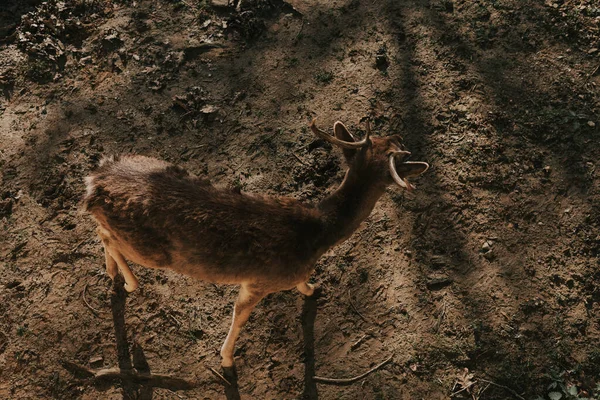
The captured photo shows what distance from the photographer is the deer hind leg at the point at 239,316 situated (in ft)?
16.1

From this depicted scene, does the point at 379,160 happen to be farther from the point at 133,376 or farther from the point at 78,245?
the point at 78,245

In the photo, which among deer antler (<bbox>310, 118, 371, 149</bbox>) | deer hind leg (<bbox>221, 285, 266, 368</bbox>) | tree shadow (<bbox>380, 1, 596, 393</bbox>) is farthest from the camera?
tree shadow (<bbox>380, 1, 596, 393</bbox>)

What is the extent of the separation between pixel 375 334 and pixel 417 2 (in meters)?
4.61

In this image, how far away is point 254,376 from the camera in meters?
5.32

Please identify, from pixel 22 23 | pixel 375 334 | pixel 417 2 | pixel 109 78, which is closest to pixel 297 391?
pixel 375 334

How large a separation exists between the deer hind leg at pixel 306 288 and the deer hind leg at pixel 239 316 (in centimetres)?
65

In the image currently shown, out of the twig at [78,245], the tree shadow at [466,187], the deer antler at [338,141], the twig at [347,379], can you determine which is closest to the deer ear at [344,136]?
the deer antler at [338,141]

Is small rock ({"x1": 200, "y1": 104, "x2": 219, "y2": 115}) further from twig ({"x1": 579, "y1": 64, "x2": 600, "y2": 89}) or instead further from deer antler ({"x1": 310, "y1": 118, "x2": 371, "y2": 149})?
twig ({"x1": 579, "y1": 64, "x2": 600, "y2": 89})

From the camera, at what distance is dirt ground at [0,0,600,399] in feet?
17.3

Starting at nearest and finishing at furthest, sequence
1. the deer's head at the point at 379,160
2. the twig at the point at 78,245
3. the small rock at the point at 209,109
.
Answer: the deer's head at the point at 379,160 < the twig at the point at 78,245 < the small rock at the point at 209,109

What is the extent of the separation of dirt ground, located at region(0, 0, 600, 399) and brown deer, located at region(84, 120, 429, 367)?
99 centimetres

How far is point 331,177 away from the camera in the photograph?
20.9 ft

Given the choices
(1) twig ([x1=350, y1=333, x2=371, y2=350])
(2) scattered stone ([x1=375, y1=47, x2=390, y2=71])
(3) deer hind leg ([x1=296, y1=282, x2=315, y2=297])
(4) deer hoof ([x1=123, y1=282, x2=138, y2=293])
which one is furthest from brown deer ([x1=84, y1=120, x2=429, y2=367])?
(2) scattered stone ([x1=375, y1=47, x2=390, y2=71])

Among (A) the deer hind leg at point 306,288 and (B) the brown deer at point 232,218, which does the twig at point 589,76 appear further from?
(A) the deer hind leg at point 306,288
